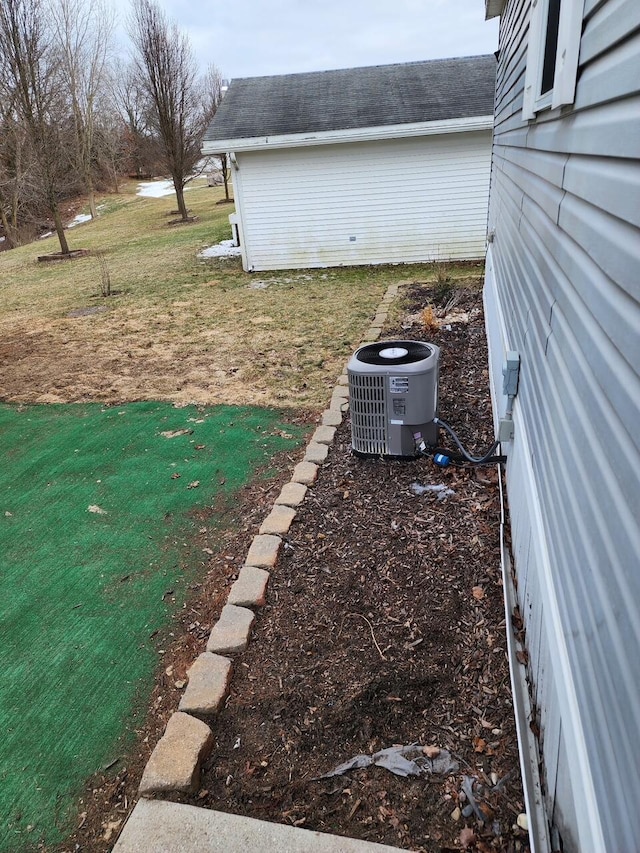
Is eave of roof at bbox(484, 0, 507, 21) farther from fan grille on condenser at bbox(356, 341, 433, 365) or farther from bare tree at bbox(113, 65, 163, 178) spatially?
bare tree at bbox(113, 65, 163, 178)

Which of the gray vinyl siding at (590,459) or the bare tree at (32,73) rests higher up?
the bare tree at (32,73)

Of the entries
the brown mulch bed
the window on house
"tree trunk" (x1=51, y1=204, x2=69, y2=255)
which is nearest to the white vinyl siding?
"tree trunk" (x1=51, y1=204, x2=69, y2=255)

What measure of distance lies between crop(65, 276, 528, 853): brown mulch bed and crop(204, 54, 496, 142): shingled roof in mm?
8378

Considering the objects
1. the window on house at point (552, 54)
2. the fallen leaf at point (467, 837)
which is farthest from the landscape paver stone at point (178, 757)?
the window on house at point (552, 54)

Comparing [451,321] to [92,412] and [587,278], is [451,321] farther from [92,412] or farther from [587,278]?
[587,278]

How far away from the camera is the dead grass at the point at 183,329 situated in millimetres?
5137

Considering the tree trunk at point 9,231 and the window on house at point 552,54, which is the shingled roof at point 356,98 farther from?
the tree trunk at point 9,231

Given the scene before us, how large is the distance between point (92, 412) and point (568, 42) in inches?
165

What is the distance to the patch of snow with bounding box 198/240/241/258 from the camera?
12.1 metres

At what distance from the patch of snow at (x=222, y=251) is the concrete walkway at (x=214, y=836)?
1145 centimetres

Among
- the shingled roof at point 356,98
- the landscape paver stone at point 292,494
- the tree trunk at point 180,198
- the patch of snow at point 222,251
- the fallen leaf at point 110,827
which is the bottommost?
the fallen leaf at point 110,827

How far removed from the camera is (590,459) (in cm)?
123

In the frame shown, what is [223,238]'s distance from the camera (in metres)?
14.2

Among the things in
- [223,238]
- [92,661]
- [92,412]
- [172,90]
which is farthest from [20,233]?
[92,661]
